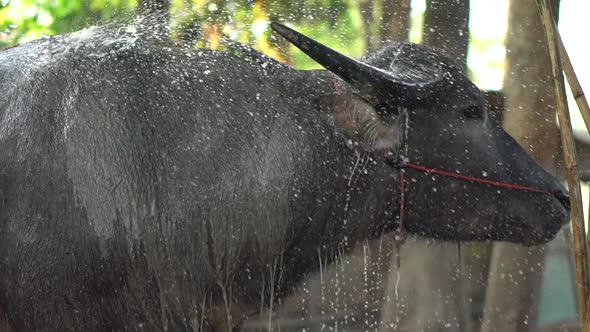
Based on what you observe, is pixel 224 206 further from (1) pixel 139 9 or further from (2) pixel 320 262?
(1) pixel 139 9

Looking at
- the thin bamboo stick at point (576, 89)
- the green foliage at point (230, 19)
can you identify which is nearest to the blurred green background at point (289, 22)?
the green foliage at point (230, 19)

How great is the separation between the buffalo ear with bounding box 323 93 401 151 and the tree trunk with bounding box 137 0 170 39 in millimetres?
952

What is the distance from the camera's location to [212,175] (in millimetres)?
3428

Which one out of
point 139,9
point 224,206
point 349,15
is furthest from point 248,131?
point 349,15

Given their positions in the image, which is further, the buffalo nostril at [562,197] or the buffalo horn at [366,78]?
the buffalo nostril at [562,197]

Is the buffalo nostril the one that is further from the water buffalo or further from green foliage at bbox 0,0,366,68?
green foliage at bbox 0,0,366,68

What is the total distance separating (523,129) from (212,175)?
225 centimetres

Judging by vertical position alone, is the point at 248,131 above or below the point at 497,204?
above

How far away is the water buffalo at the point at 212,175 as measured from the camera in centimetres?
332

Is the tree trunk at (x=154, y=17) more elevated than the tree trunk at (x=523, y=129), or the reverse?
the tree trunk at (x=154, y=17)

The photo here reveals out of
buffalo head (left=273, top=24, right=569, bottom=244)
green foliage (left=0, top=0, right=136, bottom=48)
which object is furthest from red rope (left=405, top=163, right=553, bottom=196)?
green foliage (left=0, top=0, right=136, bottom=48)

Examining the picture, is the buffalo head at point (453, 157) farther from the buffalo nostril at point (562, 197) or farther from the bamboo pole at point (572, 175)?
the bamboo pole at point (572, 175)

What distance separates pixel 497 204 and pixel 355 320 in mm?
1847

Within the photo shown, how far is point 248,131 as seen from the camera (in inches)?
138
